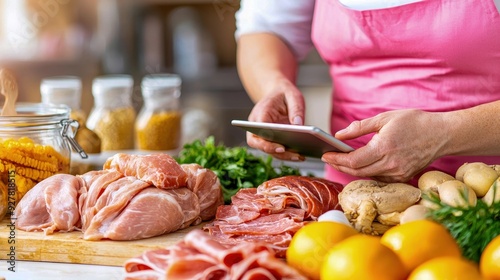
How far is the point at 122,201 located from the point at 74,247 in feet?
0.43

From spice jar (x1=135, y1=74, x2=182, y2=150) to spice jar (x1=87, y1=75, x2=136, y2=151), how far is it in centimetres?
6

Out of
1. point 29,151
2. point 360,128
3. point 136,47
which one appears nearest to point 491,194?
point 360,128

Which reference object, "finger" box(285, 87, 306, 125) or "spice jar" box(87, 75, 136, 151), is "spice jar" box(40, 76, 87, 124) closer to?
"spice jar" box(87, 75, 136, 151)

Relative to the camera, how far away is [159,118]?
104 inches

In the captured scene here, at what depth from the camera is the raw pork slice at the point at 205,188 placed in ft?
5.18

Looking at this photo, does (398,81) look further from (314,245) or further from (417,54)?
(314,245)

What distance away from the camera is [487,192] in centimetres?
134

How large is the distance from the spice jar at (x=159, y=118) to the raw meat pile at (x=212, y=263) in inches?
58.6

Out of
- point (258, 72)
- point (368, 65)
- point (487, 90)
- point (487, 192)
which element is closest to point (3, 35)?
point (258, 72)

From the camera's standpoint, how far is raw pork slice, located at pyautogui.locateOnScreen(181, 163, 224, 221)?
158 cm

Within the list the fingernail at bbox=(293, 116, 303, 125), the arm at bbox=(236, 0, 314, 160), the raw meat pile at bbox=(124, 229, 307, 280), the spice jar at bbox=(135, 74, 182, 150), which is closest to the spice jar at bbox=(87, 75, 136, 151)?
the spice jar at bbox=(135, 74, 182, 150)

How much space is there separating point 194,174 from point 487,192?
0.63 metres

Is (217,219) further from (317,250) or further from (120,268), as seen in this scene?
(317,250)

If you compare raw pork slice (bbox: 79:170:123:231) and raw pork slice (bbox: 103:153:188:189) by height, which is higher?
raw pork slice (bbox: 103:153:188:189)
